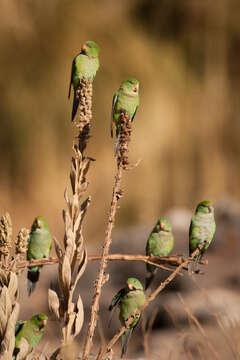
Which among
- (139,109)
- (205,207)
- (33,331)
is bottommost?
(33,331)

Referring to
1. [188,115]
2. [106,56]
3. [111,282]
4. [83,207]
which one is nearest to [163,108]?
[188,115]

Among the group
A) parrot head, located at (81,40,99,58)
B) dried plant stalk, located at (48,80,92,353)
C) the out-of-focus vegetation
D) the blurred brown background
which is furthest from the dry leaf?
the out-of-focus vegetation

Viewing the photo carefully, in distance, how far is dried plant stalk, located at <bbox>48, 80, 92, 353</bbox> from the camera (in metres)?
0.49

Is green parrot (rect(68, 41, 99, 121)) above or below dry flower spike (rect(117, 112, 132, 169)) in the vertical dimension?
above

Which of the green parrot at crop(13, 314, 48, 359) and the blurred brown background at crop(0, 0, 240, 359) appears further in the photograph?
the blurred brown background at crop(0, 0, 240, 359)

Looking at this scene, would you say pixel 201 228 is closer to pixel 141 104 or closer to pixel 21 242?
pixel 21 242

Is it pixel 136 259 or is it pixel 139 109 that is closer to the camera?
pixel 136 259

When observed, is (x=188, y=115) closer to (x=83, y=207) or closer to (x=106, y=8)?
(x=106, y=8)

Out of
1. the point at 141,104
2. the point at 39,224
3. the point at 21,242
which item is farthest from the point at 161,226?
the point at 141,104

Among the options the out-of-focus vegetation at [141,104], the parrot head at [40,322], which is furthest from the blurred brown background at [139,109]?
the parrot head at [40,322]

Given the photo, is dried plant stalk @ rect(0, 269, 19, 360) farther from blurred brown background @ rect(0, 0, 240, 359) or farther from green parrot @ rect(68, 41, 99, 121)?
blurred brown background @ rect(0, 0, 240, 359)

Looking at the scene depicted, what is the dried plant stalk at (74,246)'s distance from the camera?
0.49m

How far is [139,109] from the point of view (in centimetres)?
462

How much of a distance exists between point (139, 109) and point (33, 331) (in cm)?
420
